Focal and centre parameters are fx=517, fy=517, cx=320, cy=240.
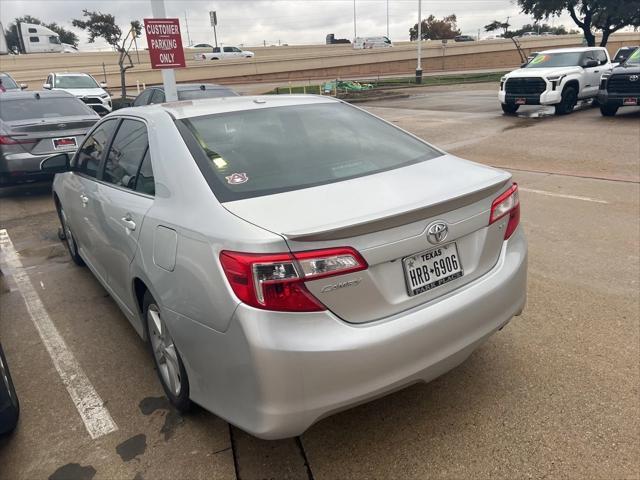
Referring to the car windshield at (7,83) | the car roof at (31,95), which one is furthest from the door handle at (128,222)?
the car windshield at (7,83)

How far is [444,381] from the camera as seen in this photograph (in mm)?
2994

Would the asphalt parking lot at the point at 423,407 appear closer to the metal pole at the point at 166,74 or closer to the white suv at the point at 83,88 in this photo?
the metal pole at the point at 166,74

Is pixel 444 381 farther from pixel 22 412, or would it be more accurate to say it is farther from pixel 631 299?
pixel 22 412

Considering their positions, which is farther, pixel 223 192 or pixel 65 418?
pixel 65 418

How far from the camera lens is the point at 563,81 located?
1445 cm

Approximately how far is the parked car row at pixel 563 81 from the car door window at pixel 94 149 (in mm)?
13139

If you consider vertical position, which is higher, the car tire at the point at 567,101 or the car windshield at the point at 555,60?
the car windshield at the point at 555,60

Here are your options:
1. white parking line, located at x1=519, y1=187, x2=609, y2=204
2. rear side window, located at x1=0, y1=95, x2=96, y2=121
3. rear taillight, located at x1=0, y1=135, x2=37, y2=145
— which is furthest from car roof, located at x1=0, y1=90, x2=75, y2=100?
white parking line, located at x1=519, y1=187, x2=609, y2=204

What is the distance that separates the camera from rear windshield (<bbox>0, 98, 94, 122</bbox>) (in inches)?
325

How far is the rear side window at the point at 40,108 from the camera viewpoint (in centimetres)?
826

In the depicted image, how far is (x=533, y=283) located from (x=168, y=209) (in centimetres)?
299

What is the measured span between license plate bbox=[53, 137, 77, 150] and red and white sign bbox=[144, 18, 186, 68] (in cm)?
203

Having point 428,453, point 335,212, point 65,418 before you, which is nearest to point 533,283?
point 428,453

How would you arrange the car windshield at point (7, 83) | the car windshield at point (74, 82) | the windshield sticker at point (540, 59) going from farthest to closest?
1. the car windshield at point (7, 83)
2. the car windshield at point (74, 82)
3. the windshield sticker at point (540, 59)
